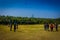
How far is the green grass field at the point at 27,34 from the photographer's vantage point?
Result: 22.3 ft

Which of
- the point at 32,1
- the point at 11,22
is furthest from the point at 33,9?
the point at 11,22

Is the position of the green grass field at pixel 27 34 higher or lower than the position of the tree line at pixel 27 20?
lower

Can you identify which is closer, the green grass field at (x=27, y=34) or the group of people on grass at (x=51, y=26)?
the green grass field at (x=27, y=34)

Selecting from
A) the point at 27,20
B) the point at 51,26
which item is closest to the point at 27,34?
the point at 27,20

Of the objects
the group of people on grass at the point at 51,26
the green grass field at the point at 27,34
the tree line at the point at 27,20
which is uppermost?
the tree line at the point at 27,20

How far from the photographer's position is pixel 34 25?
706 centimetres

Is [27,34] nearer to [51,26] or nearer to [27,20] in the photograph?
[27,20]

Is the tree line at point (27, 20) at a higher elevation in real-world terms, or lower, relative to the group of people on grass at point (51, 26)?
higher

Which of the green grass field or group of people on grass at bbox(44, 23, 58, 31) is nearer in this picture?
the green grass field

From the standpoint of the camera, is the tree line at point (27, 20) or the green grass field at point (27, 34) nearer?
the green grass field at point (27, 34)

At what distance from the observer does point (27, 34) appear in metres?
6.91

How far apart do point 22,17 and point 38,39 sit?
732 mm

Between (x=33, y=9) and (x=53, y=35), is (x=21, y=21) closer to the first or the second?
(x=33, y=9)

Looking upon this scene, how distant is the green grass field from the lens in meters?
6.80
